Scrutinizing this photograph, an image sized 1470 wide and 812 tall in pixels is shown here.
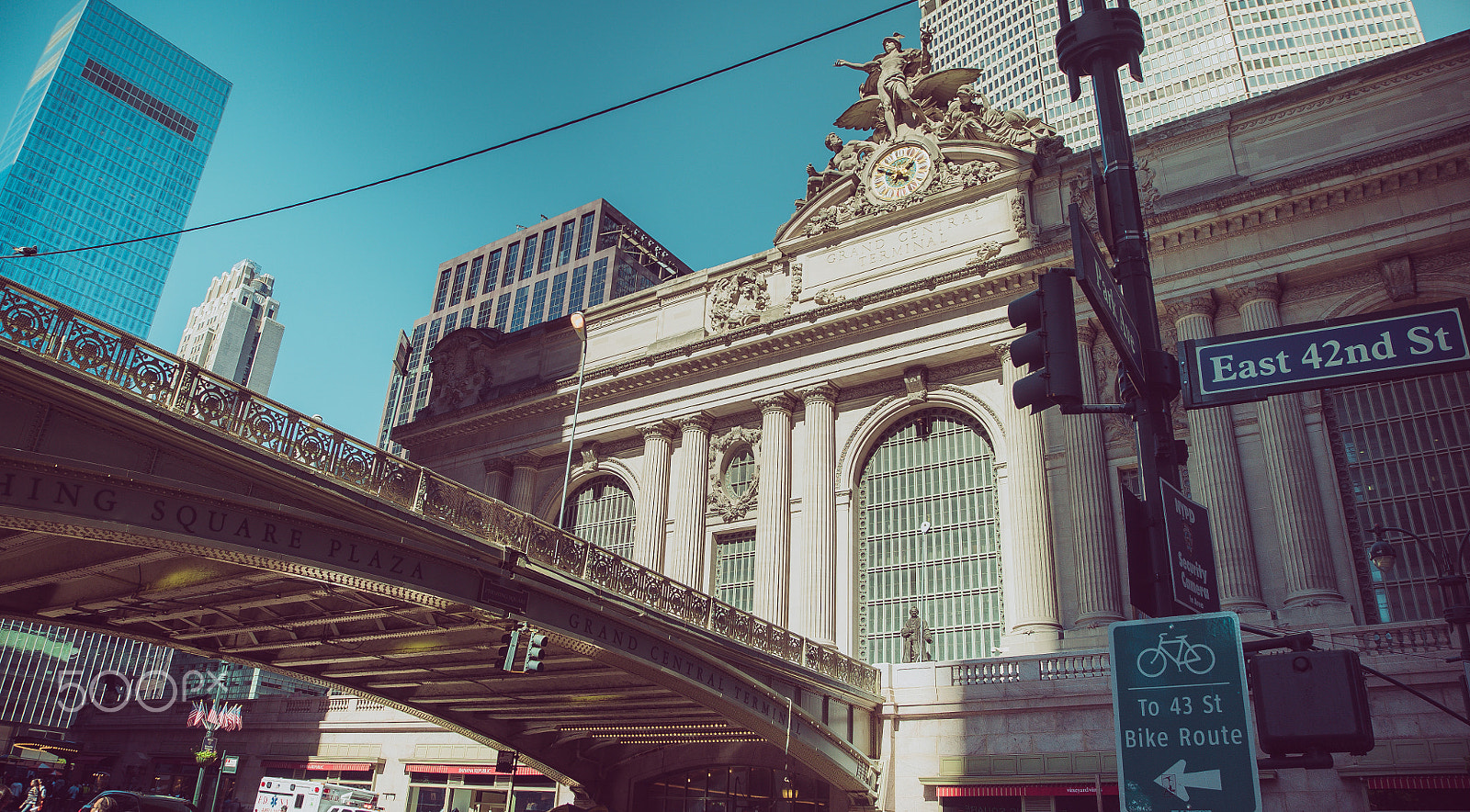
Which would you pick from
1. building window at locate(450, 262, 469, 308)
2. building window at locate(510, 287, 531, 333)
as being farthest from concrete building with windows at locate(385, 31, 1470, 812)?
building window at locate(450, 262, 469, 308)

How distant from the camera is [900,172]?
3481cm

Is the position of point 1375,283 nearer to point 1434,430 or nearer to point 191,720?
point 1434,430

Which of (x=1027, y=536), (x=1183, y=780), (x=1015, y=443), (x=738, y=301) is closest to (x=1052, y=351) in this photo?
(x=1183, y=780)

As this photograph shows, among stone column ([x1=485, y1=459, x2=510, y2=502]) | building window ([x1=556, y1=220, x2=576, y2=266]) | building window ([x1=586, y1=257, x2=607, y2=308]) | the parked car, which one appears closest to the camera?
the parked car

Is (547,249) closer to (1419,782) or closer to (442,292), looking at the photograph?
(442,292)

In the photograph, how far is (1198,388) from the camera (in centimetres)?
555

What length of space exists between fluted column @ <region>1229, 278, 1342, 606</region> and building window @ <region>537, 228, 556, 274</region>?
87.1 m

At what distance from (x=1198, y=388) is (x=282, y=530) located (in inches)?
507

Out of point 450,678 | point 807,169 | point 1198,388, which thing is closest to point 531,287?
point 807,169

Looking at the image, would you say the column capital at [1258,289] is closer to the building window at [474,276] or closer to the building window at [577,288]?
the building window at [577,288]

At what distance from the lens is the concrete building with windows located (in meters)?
22.9

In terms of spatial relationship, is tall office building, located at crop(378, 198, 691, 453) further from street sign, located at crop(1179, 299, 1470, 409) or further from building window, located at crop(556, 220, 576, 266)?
street sign, located at crop(1179, 299, 1470, 409)

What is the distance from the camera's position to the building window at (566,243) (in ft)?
341

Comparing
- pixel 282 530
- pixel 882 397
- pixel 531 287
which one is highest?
pixel 531 287
